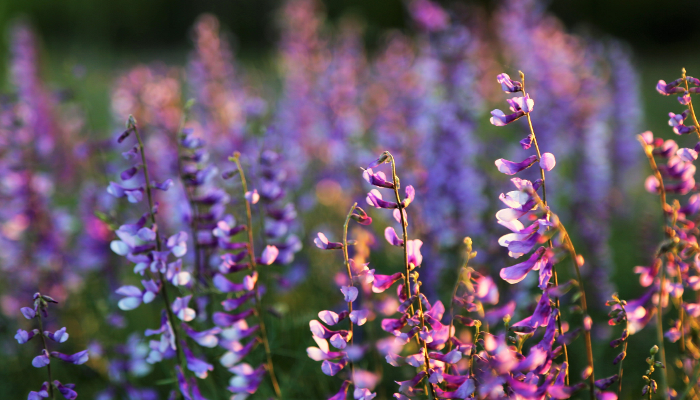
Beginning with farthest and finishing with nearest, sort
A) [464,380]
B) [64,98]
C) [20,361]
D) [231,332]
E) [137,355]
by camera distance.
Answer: [64,98]
[20,361]
[137,355]
[231,332]
[464,380]

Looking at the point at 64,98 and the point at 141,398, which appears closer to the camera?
the point at 141,398

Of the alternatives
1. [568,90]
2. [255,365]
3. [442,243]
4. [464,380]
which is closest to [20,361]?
[255,365]

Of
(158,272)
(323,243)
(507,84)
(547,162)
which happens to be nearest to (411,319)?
(323,243)

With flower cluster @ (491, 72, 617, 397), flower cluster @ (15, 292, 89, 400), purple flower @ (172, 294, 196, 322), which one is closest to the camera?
flower cluster @ (491, 72, 617, 397)

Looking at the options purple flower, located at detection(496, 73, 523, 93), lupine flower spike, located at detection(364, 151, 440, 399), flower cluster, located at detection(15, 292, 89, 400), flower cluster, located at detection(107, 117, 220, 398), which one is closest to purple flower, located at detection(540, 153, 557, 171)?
purple flower, located at detection(496, 73, 523, 93)

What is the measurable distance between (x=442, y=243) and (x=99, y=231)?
1805 millimetres

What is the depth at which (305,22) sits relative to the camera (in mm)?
4418

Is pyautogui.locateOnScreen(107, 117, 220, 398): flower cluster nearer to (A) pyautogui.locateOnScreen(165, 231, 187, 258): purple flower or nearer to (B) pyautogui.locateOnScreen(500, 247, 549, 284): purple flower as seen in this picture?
(A) pyautogui.locateOnScreen(165, 231, 187, 258): purple flower

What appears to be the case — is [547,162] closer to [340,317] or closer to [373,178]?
[373,178]

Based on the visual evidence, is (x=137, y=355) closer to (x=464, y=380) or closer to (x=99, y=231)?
(x=99, y=231)

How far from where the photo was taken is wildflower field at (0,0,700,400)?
114 cm

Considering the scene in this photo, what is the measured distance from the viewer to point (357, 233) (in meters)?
2.16

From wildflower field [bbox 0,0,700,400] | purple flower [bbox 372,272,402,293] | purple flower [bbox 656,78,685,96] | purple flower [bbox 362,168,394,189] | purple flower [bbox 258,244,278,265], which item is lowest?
wildflower field [bbox 0,0,700,400]

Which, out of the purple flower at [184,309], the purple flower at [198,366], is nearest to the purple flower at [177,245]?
the purple flower at [184,309]
